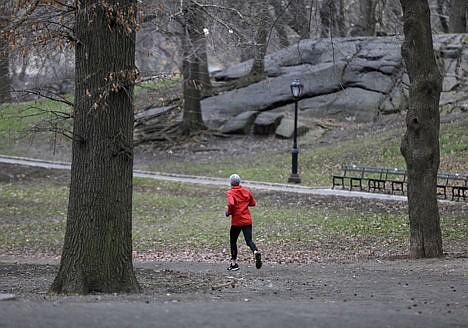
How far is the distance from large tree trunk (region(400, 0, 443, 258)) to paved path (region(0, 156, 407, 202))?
299 inches

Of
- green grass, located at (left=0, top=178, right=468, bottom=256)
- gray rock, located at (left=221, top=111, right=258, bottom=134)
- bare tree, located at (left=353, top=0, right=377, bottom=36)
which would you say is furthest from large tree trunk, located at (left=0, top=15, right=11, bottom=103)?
bare tree, located at (left=353, top=0, right=377, bottom=36)

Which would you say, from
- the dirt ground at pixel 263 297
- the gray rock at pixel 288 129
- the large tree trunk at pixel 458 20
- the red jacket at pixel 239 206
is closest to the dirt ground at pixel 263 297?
the dirt ground at pixel 263 297

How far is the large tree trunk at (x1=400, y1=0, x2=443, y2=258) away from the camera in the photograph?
11.9 metres

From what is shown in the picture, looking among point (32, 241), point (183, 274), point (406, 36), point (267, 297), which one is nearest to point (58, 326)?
point (267, 297)

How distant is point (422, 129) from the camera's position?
1184cm

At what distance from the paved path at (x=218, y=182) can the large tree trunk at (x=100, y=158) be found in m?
12.5

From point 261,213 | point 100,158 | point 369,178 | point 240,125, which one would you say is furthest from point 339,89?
point 100,158

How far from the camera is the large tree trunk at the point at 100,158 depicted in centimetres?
855

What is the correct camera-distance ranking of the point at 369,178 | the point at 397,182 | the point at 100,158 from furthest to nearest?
the point at 369,178 → the point at 397,182 → the point at 100,158

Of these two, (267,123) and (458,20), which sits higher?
(458,20)

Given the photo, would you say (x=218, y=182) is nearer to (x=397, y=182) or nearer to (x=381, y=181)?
(x=381, y=181)

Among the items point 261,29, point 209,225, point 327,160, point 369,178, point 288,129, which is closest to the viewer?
point 261,29

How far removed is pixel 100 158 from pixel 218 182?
1709 cm

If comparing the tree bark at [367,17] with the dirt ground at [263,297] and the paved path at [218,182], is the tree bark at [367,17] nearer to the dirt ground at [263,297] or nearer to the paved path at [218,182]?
the paved path at [218,182]
